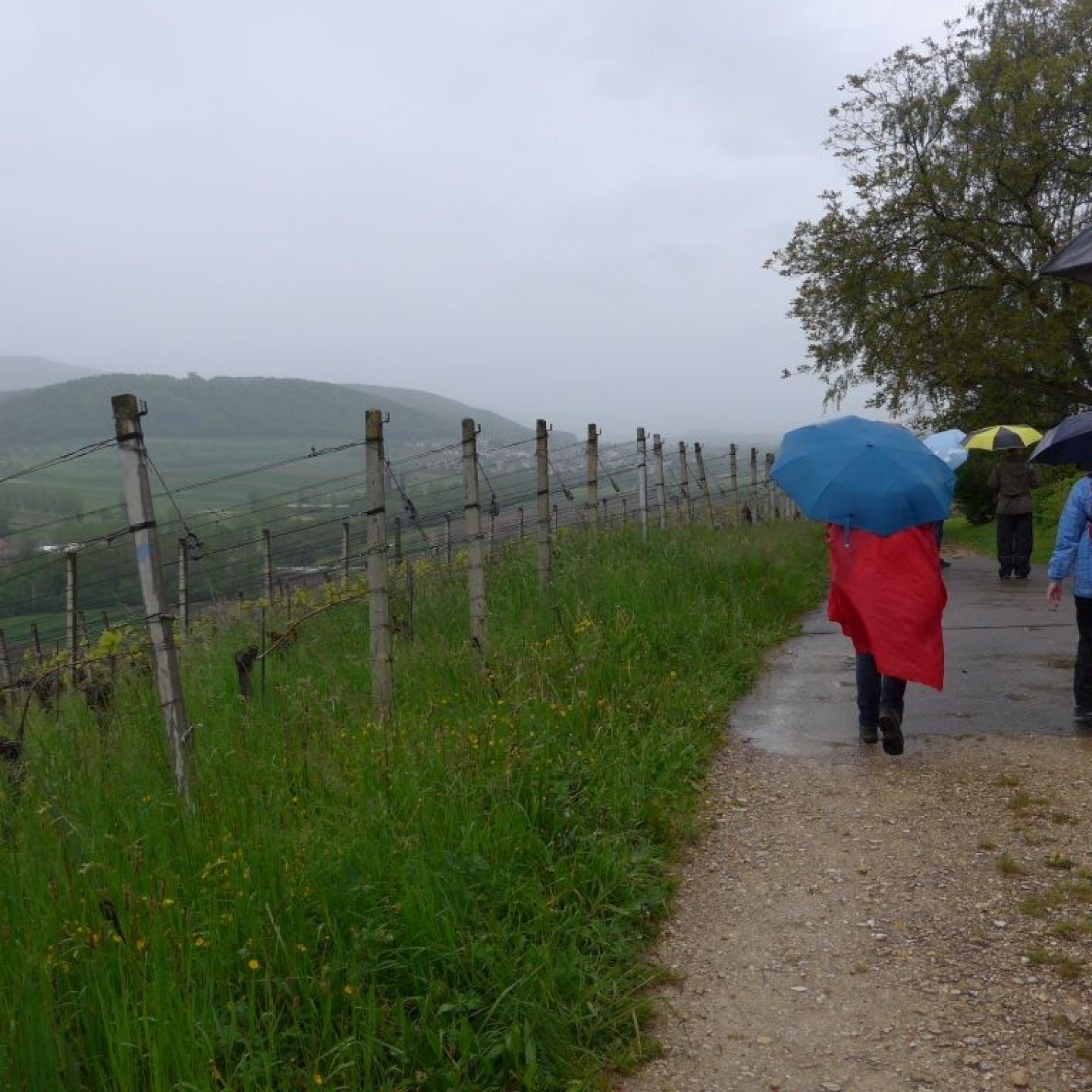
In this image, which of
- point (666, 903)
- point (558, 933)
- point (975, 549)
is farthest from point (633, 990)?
point (975, 549)

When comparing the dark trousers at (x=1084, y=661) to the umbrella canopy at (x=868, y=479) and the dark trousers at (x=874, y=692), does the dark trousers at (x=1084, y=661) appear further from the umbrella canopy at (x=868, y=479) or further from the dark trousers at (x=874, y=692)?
the umbrella canopy at (x=868, y=479)

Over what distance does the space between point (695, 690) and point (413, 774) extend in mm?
3140

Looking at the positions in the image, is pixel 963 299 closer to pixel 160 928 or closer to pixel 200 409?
pixel 160 928

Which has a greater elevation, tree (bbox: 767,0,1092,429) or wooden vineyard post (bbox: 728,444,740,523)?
tree (bbox: 767,0,1092,429)

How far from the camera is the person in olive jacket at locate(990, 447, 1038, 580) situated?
14.0 metres

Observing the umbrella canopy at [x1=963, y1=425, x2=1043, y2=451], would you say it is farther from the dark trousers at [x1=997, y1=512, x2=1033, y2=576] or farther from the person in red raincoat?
the person in red raincoat

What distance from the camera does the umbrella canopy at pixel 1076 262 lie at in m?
4.35

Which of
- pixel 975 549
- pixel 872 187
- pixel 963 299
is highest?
pixel 872 187

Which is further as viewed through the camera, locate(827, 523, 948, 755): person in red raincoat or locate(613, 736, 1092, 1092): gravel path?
locate(827, 523, 948, 755): person in red raincoat

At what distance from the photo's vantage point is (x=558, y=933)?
4.00 m

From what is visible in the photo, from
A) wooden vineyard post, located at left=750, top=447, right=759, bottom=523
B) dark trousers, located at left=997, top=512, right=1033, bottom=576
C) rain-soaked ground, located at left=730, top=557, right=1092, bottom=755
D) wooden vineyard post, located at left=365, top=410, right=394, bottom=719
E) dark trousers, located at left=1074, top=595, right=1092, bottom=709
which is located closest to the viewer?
wooden vineyard post, located at left=365, top=410, right=394, bottom=719

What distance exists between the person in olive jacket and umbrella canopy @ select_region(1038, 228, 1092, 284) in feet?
32.7

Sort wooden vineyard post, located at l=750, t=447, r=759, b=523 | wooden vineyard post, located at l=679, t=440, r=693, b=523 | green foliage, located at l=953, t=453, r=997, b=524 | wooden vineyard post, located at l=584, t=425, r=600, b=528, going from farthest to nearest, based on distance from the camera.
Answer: green foliage, located at l=953, t=453, r=997, b=524
wooden vineyard post, located at l=750, t=447, r=759, b=523
wooden vineyard post, located at l=679, t=440, r=693, b=523
wooden vineyard post, located at l=584, t=425, r=600, b=528

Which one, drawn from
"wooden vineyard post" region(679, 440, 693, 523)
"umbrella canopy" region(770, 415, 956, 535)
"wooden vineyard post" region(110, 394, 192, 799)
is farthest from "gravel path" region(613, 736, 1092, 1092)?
"wooden vineyard post" region(679, 440, 693, 523)
